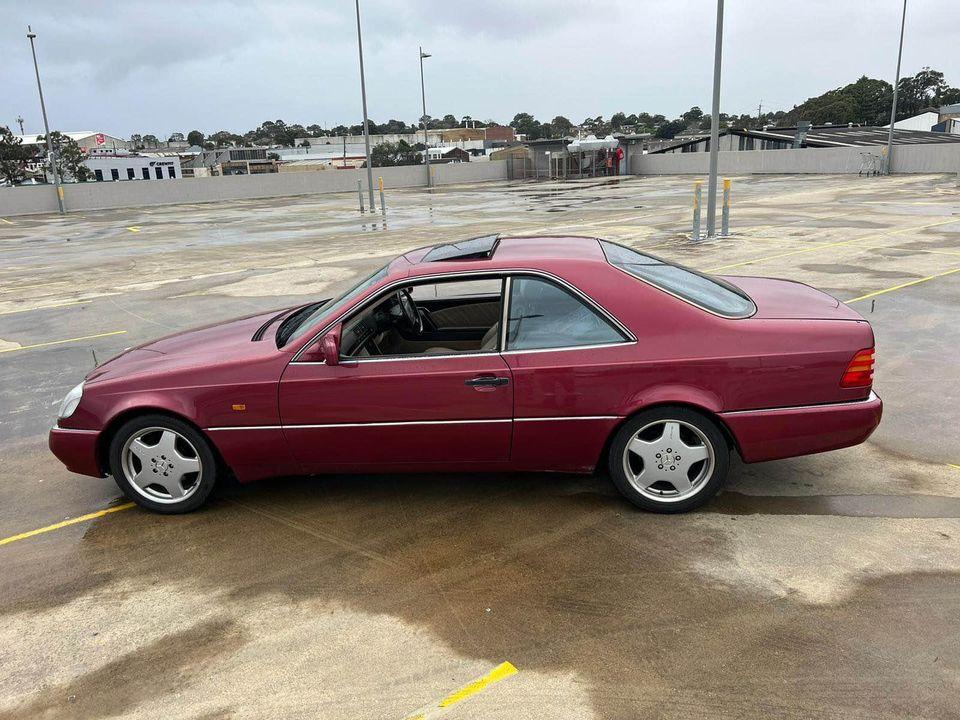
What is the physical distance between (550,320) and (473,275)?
518 mm

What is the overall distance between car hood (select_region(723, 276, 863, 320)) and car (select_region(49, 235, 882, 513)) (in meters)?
0.03

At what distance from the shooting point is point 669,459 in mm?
4258

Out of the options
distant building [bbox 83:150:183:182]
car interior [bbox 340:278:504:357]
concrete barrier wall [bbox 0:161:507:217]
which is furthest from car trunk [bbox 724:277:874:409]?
distant building [bbox 83:150:183:182]

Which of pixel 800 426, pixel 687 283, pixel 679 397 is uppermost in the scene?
pixel 687 283

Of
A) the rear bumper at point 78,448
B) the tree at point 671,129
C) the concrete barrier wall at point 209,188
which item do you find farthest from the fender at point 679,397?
the tree at point 671,129

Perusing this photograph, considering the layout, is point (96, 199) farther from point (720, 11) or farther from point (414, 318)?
point (414, 318)

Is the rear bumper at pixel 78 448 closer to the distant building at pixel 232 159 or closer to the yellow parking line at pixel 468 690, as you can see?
the yellow parking line at pixel 468 690

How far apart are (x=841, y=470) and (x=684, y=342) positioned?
1.65 m

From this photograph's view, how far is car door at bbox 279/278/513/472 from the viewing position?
423 centimetres

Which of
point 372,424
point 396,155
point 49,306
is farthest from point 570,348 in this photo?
point 396,155

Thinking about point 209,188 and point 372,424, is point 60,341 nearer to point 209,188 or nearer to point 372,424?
point 372,424

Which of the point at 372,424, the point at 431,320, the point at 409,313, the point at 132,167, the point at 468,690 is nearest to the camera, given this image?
the point at 468,690

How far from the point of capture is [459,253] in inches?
187

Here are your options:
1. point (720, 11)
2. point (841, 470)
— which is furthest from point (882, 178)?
point (841, 470)
